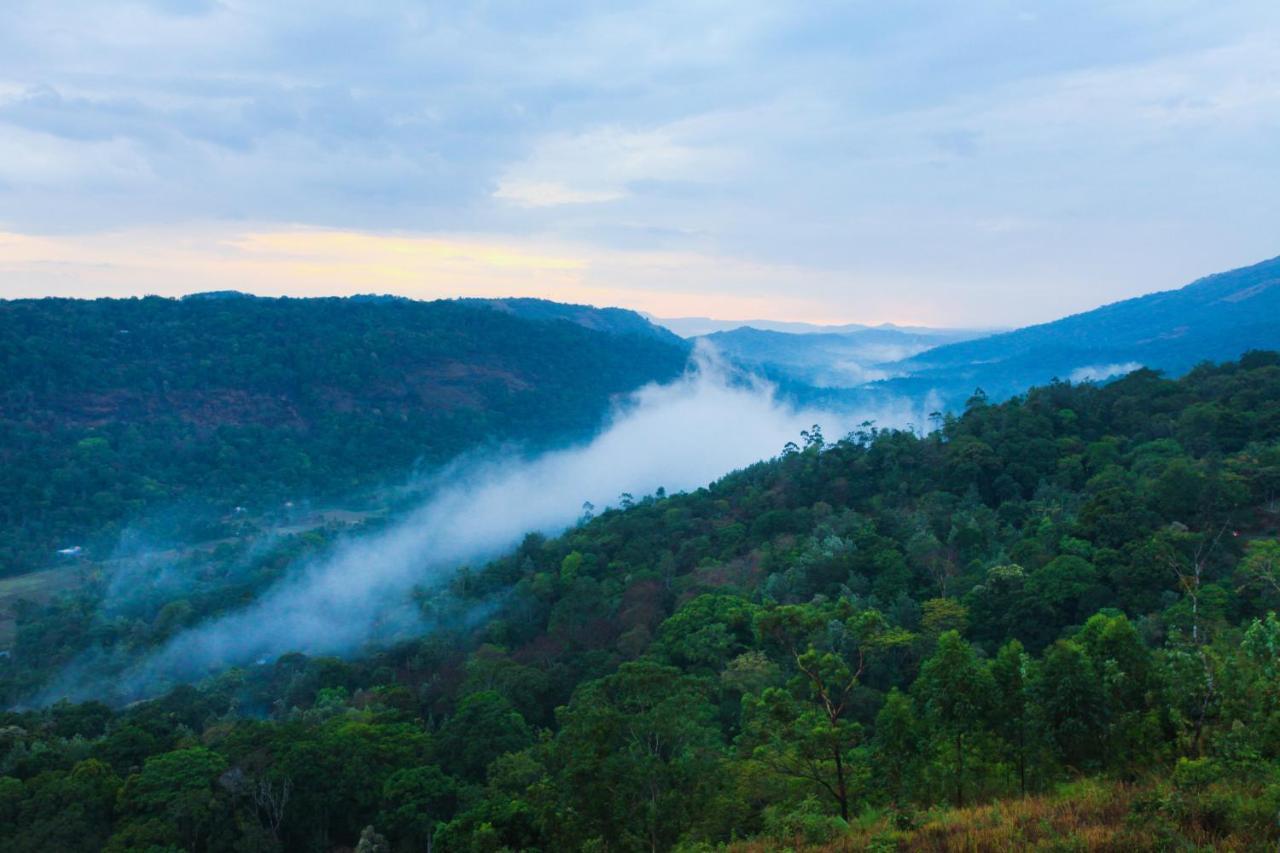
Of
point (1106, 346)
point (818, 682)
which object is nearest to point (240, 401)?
point (818, 682)

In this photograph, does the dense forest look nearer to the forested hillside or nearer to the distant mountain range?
the forested hillside

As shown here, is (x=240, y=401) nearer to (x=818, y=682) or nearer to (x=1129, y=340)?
(x=818, y=682)

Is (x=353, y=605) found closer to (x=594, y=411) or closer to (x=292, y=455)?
(x=292, y=455)

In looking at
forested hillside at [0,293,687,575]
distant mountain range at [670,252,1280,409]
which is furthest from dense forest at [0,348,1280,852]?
distant mountain range at [670,252,1280,409]

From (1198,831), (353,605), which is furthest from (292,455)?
(1198,831)

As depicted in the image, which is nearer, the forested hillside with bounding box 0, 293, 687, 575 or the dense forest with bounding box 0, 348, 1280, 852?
the dense forest with bounding box 0, 348, 1280, 852

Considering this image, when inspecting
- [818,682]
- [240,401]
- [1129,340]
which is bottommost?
[818,682]
